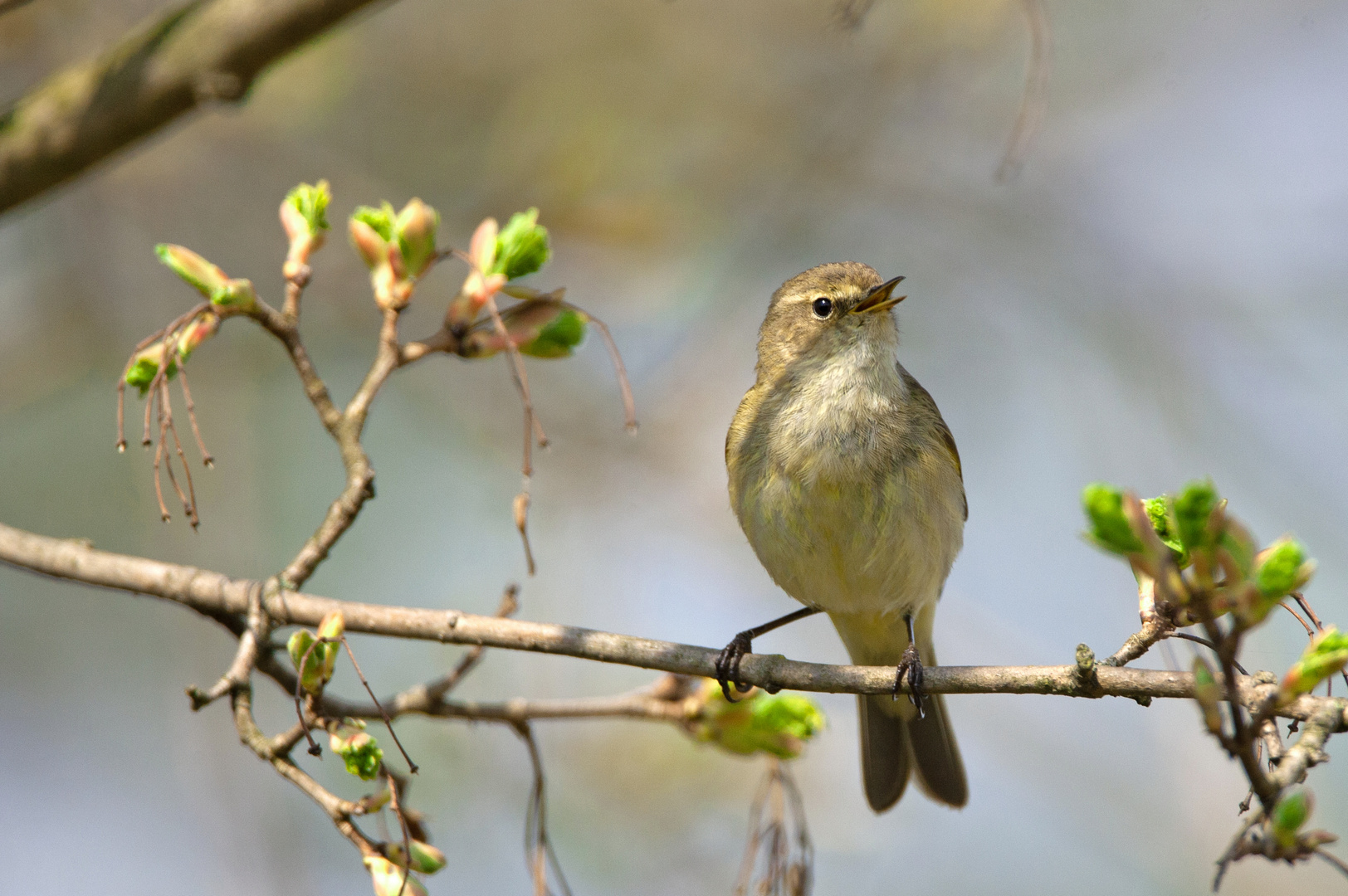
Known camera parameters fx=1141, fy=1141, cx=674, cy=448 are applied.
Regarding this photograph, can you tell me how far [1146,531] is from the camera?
1617 mm

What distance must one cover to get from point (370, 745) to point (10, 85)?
5.49m

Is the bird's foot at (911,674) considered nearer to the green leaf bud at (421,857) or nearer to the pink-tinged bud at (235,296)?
the green leaf bud at (421,857)

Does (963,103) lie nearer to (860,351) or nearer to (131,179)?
(860,351)

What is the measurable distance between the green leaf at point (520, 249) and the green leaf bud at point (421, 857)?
1385 mm

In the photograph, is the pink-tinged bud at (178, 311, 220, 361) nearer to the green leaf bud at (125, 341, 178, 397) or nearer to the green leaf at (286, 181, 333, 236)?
the green leaf bud at (125, 341, 178, 397)

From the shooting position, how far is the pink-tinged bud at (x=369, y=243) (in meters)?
2.85

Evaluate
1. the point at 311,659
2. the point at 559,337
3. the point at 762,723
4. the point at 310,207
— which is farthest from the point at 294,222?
the point at 762,723

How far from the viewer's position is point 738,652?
4035mm

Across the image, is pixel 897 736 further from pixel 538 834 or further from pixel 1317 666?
pixel 1317 666

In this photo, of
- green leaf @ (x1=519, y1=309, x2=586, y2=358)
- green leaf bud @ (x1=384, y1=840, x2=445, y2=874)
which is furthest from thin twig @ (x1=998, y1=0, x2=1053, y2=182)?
green leaf bud @ (x1=384, y1=840, x2=445, y2=874)

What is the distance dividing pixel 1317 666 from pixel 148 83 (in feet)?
9.46

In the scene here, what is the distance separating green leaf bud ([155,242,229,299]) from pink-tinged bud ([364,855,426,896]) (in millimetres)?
1360

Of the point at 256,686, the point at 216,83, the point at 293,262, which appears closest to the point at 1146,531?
the point at 293,262

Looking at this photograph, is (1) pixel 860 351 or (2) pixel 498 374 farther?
(2) pixel 498 374
